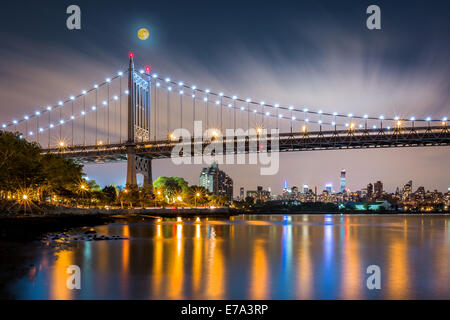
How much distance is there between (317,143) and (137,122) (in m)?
29.2

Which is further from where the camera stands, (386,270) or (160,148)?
(160,148)

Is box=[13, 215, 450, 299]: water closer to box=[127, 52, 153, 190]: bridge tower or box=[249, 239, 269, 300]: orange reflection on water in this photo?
box=[249, 239, 269, 300]: orange reflection on water

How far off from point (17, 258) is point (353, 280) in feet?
Result: 44.7

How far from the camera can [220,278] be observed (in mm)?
15461

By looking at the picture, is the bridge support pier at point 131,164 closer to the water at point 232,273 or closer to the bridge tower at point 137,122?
the bridge tower at point 137,122

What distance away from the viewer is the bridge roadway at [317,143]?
61781mm

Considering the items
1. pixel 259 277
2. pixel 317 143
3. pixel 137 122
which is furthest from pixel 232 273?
pixel 137 122

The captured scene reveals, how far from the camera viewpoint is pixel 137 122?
6912 cm

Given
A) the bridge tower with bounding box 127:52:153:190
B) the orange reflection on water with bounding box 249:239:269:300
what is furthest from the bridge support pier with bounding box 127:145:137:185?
the orange reflection on water with bounding box 249:239:269:300

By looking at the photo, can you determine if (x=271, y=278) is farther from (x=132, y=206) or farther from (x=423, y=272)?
(x=132, y=206)
